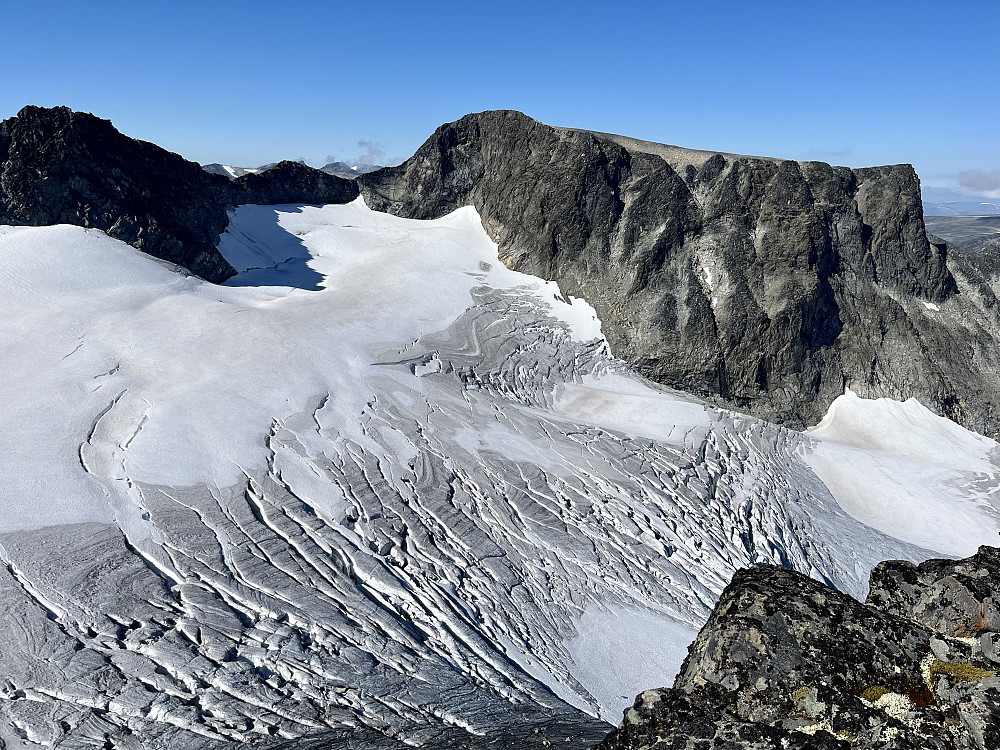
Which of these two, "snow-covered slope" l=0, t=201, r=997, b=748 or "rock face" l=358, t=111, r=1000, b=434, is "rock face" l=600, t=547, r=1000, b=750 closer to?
"snow-covered slope" l=0, t=201, r=997, b=748

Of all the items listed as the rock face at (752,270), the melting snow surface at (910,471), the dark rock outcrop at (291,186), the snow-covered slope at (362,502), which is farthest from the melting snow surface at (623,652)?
the dark rock outcrop at (291,186)

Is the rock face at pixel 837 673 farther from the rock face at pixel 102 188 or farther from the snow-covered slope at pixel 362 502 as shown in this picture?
the rock face at pixel 102 188

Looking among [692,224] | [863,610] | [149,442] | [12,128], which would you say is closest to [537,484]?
[149,442]

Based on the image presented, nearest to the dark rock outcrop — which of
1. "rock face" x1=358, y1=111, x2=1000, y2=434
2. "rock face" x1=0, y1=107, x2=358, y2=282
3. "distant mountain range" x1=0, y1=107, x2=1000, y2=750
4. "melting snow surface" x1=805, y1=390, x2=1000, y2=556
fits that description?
"distant mountain range" x1=0, y1=107, x2=1000, y2=750

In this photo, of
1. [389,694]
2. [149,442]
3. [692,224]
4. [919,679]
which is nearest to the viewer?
[919,679]

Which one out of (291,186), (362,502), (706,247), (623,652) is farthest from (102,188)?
(706,247)

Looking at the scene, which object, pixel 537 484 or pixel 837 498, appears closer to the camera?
pixel 537 484

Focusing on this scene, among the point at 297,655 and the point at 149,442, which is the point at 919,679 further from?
the point at 149,442

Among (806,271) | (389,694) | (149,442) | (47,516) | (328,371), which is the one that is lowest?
(389,694)
